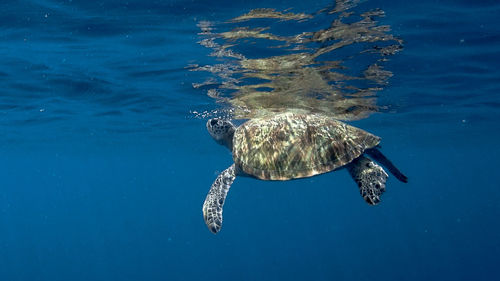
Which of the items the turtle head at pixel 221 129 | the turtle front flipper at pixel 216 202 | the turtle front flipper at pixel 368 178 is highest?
the turtle head at pixel 221 129

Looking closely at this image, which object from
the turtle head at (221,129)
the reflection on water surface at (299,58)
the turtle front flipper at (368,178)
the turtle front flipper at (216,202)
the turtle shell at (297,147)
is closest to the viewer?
the turtle front flipper at (368,178)

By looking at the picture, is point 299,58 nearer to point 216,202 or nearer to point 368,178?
point 368,178

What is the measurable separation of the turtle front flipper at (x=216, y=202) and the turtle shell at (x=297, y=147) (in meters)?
0.72

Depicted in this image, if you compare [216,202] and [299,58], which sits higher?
[299,58]

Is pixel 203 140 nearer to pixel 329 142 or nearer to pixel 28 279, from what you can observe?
pixel 329 142

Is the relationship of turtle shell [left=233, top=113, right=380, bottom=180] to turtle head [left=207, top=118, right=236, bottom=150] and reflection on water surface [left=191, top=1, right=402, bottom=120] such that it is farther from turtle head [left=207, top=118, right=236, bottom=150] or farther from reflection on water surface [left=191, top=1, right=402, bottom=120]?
reflection on water surface [left=191, top=1, right=402, bottom=120]

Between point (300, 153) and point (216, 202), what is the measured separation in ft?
7.56

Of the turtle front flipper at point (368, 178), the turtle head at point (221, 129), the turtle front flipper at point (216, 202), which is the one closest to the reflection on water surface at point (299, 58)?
the turtle head at point (221, 129)

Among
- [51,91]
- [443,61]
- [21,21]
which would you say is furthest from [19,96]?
[443,61]

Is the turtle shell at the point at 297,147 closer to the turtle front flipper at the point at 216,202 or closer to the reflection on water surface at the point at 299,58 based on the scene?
the turtle front flipper at the point at 216,202

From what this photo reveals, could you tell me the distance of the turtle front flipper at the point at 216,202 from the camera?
24.4ft

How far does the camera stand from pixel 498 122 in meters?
27.1

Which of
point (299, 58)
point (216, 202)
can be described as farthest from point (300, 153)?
point (299, 58)

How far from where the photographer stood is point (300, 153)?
301 inches
